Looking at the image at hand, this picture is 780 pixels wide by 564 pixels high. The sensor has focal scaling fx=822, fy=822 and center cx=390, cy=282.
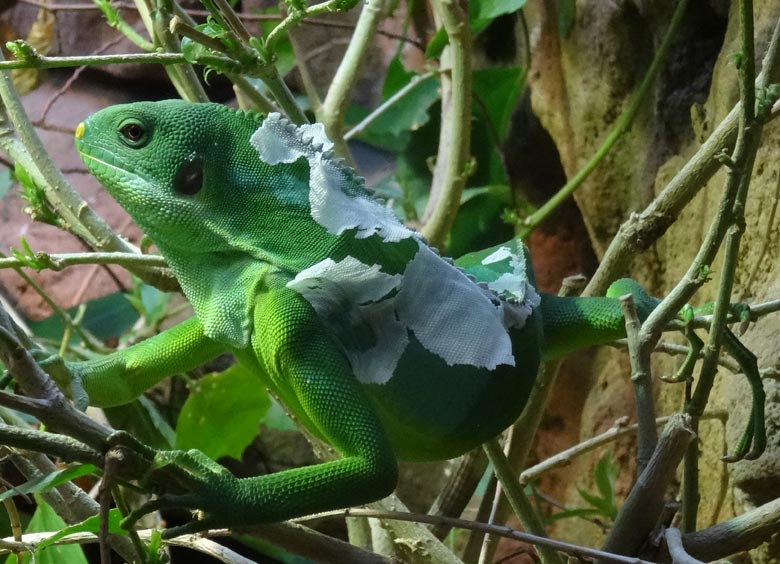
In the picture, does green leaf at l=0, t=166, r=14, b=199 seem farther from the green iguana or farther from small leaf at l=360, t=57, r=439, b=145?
the green iguana

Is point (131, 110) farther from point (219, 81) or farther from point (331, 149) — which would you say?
point (219, 81)

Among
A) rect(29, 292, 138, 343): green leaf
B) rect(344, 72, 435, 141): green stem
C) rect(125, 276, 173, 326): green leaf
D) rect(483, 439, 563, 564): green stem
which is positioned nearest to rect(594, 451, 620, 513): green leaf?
rect(483, 439, 563, 564): green stem

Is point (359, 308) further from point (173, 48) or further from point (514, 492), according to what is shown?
point (173, 48)

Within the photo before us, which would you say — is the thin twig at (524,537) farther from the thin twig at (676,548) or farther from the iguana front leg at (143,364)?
the iguana front leg at (143,364)

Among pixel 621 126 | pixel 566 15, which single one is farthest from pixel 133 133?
pixel 566 15

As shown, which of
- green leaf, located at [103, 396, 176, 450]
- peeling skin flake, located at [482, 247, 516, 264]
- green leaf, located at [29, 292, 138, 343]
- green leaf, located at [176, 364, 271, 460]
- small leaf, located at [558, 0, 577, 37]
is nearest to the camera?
peeling skin flake, located at [482, 247, 516, 264]

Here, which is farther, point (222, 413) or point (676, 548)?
point (222, 413)


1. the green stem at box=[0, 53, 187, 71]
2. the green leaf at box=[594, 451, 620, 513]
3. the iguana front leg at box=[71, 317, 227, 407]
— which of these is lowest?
the green leaf at box=[594, 451, 620, 513]
